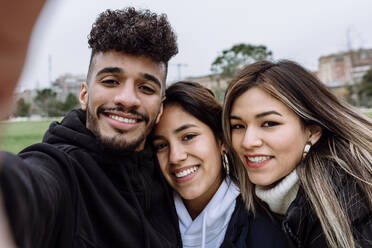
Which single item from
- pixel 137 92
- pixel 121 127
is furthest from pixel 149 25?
pixel 121 127

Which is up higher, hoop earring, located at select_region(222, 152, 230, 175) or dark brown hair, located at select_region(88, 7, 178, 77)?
dark brown hair, located at select_region(88, 7, 178, 77)

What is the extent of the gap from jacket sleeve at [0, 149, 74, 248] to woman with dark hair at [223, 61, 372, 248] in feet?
4.23

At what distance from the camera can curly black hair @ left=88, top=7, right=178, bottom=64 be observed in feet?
6.18

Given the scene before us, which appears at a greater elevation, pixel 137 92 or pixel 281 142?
pixel 137 92

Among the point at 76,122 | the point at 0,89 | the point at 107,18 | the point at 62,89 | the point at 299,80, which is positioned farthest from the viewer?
the point at 62,89

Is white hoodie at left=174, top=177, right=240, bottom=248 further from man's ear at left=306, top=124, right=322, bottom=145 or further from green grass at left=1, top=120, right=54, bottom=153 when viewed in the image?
green grass at left=1, top=120, right=54, bottom=153

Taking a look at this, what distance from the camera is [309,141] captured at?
7.20 feet

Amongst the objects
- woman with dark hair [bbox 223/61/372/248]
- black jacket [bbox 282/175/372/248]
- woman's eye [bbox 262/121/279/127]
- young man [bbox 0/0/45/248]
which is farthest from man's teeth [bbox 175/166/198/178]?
young man [bbox 0/0/45/248]

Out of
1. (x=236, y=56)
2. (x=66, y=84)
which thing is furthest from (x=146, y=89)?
(x=66, y=84)

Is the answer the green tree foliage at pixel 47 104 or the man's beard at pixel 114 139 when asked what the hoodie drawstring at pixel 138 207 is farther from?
the green tree foliage at pixel 47 104

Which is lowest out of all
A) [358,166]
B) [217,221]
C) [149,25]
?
[217,221]

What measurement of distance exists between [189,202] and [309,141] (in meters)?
1.07

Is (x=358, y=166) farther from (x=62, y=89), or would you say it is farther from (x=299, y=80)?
(x=62, y=89)

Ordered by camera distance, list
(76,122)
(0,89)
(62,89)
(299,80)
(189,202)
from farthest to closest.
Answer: (62,89)
(189,202)
(299,80)
(76,122)
(0,89)
